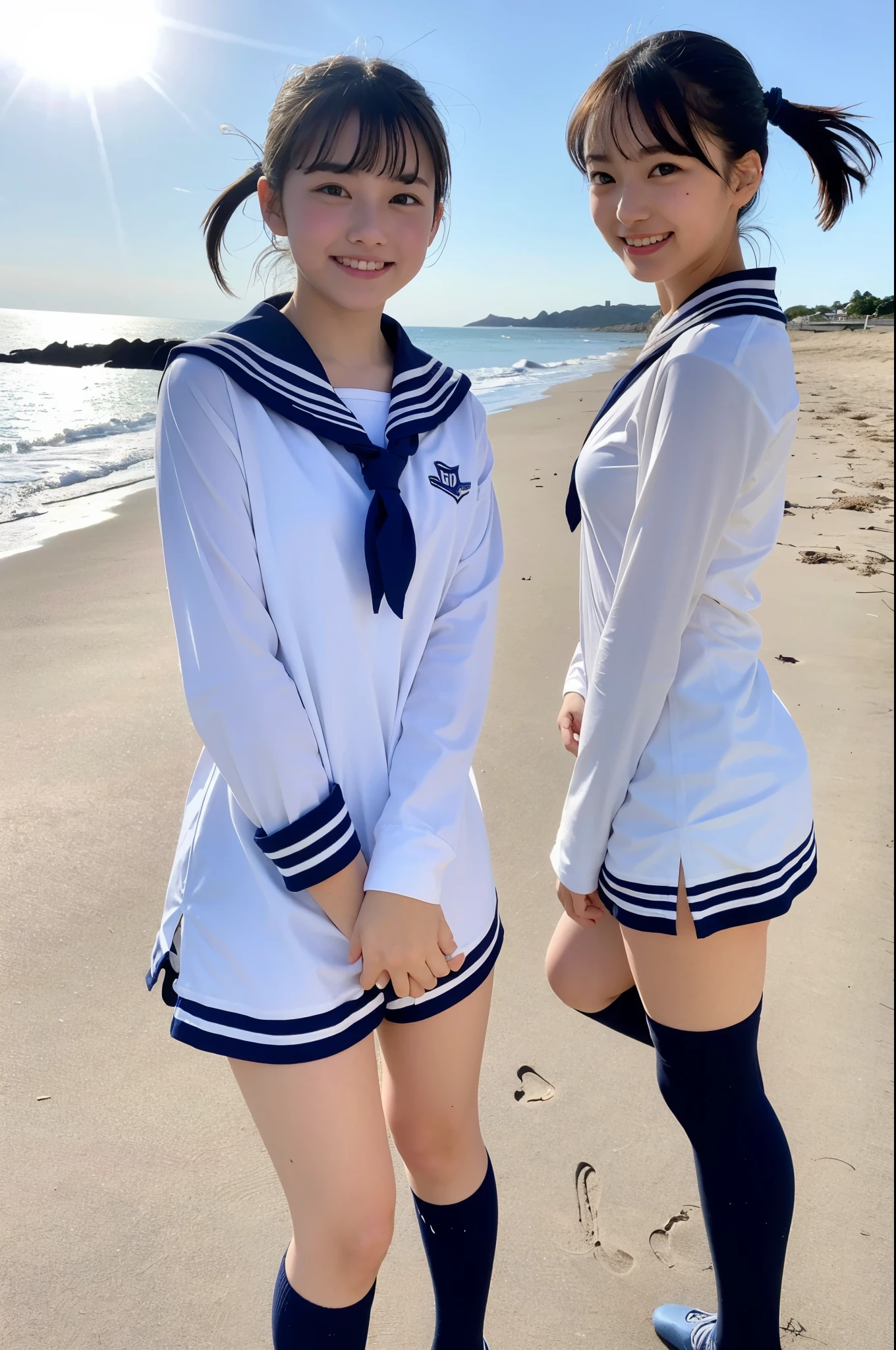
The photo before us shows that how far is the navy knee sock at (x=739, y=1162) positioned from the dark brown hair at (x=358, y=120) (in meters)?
1.47

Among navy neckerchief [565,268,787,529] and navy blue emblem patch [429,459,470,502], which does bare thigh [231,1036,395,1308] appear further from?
navy neckerchief [565,268,787,529]

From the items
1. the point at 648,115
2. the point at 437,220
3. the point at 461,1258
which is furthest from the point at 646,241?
the point at 461,1258

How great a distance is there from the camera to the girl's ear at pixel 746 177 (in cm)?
150

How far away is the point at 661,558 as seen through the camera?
4.34 ft

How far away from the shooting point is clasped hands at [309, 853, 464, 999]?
1.25 metres

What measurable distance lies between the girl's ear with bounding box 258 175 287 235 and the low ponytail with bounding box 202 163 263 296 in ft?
0.19

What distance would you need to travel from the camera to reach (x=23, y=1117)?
1.99 metres

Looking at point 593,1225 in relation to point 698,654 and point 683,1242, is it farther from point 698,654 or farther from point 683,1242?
point 698,654

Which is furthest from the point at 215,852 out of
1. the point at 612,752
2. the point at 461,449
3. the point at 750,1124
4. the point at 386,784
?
the point at 750,1124

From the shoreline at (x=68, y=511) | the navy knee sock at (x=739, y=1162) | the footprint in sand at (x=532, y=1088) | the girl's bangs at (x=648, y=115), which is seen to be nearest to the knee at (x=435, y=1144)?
the navy knee sock at (x=739, y=1162)

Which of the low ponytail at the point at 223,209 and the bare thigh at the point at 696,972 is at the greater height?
the low ponytail at the point at 223,209

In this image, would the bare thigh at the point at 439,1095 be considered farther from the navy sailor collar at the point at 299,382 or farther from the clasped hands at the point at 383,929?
the navy sailor collar at the point at 299,382

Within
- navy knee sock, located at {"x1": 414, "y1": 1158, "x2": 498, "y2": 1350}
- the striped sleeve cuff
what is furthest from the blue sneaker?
the striped sleeve cuff

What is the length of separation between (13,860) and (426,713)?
1996 millimetres
